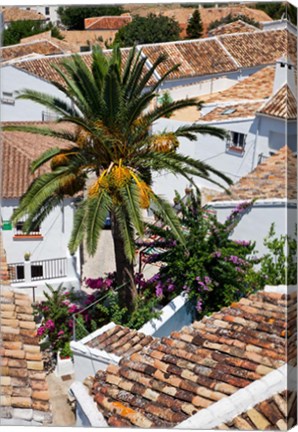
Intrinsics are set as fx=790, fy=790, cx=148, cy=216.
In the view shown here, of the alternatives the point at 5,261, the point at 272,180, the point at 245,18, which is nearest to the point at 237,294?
the point at 272,180

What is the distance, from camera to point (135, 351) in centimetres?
1009

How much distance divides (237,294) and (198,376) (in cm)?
216

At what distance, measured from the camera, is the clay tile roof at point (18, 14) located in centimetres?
1044

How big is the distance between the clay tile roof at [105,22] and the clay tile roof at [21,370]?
12.8ft

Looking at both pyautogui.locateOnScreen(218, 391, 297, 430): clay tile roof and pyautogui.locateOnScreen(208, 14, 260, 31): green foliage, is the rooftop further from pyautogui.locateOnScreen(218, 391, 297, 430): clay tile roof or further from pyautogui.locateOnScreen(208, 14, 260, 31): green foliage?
pyautogui.locateOnScreen(218, 391, 297, 430): clay tile roof

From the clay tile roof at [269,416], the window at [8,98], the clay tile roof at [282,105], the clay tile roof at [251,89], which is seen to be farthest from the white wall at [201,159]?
the clay tile roof at [269,416]

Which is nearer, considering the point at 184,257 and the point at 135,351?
the point at 135,351

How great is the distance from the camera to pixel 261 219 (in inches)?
429

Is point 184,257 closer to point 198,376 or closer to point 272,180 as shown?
point 272,180

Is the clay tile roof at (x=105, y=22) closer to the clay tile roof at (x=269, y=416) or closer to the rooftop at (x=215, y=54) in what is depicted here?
the rooftop at (x=215, y=54)

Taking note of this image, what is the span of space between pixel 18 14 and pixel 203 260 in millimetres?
4265

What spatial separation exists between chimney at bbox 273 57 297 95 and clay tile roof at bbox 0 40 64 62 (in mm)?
3157

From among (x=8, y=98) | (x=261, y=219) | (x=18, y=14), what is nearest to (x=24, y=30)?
(x=18, y=14)

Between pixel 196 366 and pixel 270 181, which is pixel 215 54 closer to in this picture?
pixel 270 181
